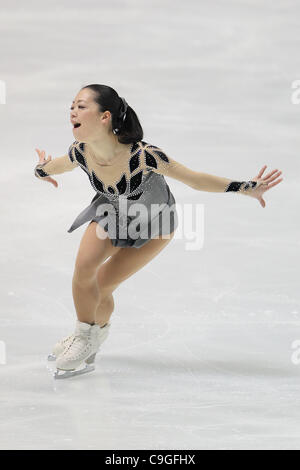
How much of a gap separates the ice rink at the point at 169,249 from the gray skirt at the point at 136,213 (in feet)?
2.00

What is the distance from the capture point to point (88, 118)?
11.8 ft

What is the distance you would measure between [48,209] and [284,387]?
302cm

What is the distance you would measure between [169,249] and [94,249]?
6.73 feet

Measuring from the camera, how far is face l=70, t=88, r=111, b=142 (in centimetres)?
360

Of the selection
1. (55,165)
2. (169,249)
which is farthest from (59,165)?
(169,249)

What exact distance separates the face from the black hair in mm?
24

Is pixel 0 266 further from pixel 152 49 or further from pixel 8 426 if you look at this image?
pixel 152 49

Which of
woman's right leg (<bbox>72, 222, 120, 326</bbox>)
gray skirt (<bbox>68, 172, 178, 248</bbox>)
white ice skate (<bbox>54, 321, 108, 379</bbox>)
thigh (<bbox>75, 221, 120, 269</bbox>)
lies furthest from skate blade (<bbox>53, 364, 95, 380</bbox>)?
gray skirt (<bbox>68, 172, 178, 248</bbox>)

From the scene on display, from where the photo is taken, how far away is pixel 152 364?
400 cm

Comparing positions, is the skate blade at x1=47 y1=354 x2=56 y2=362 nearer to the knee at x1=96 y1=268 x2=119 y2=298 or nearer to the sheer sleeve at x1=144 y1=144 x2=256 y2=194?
the knee at x1=96 y1=268 x2=119 y2=298

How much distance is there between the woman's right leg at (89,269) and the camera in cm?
374

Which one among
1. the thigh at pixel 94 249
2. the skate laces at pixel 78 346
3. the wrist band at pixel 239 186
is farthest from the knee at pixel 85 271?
the wrist band at pixel 239 186
